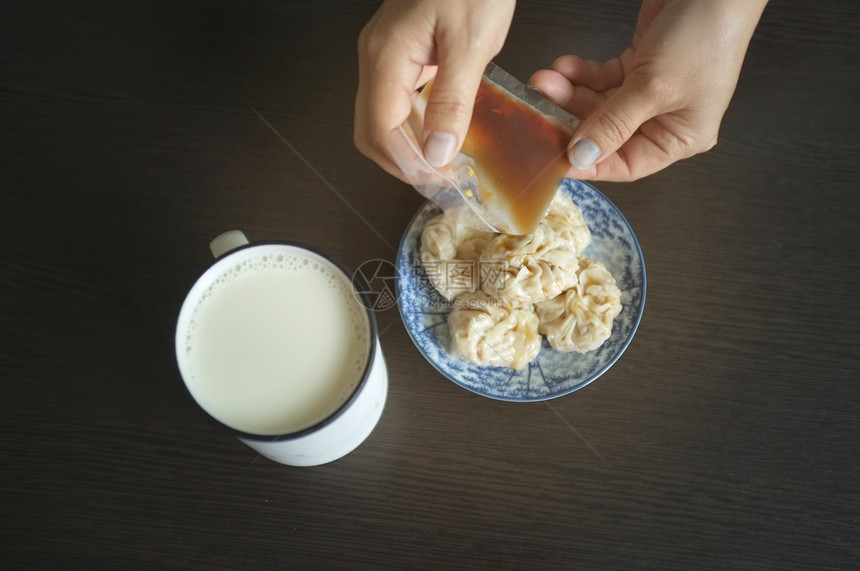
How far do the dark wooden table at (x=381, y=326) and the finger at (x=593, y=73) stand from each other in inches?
2.8

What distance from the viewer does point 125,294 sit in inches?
41.8

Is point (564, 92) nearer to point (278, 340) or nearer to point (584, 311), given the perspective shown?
point (584, 311)

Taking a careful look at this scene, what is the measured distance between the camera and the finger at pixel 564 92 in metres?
1.06

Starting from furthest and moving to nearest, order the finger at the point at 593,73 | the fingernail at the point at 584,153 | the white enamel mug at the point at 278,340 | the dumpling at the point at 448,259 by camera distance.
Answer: the finger at the point at 593,73 → the dumpling at the point at 448,259 → the fingernail at the point at 584,153 → the white enamel mug at the point at 278,340

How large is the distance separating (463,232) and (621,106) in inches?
13.3

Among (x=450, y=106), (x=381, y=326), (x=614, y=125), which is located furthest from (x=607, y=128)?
(x=381, y=326)

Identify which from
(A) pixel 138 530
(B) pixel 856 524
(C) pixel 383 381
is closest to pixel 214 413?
(C) pixel 383 381

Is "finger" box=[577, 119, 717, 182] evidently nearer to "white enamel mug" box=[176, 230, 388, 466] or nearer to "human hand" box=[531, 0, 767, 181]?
"human hand" box=[531, 0, 767, 181]

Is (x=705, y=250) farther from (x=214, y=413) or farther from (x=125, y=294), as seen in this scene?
(x=125, y=294)

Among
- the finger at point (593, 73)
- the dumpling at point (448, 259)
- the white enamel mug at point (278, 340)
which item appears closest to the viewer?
the white enamel mug at point (278, 340)

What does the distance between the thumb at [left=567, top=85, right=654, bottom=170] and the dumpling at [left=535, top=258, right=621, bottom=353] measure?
210mm

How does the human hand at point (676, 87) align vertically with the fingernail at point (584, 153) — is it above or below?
above

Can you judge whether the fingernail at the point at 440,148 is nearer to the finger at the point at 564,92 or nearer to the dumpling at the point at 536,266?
the dumpling at the point at 536,266

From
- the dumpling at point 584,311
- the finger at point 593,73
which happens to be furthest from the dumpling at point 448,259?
the finger at point 593,73
